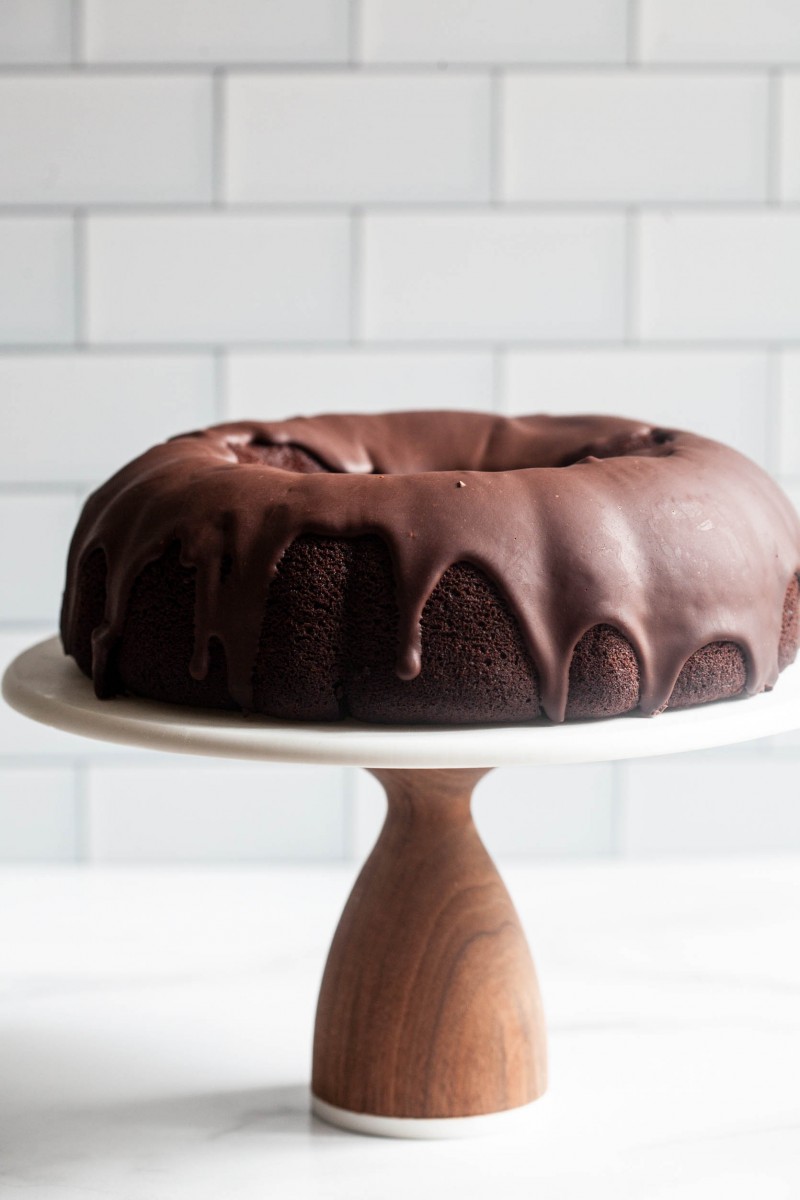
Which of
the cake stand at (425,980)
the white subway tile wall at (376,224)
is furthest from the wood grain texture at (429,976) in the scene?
the white subway tile wall at (376,224)

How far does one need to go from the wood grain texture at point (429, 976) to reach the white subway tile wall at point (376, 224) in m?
0.66

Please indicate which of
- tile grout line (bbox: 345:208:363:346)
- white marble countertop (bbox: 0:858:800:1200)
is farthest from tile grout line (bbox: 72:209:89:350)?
white marble countertop (bbox: 0:858:800:1200)

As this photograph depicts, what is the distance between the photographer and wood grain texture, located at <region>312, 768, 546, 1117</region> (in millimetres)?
934

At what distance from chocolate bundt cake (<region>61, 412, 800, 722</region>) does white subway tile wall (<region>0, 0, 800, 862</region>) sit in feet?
2.29

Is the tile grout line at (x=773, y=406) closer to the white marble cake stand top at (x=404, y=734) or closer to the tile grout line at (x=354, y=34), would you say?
the tile grout line at (x=354, y=34)

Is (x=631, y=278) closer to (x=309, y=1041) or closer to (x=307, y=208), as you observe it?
(x=307, y=208)

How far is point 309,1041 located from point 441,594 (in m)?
0.44

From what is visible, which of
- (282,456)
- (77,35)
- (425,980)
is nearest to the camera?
(425,980)

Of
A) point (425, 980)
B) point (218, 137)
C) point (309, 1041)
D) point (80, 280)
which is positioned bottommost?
point (309, 1041)

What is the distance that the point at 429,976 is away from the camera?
933mm

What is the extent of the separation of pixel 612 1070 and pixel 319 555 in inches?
17.8

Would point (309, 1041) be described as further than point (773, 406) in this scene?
No

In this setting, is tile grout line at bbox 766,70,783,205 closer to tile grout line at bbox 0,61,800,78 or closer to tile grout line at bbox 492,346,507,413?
tile grout line at bbox 0,61,800,78

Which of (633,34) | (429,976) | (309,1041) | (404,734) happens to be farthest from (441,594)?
(633,34)
